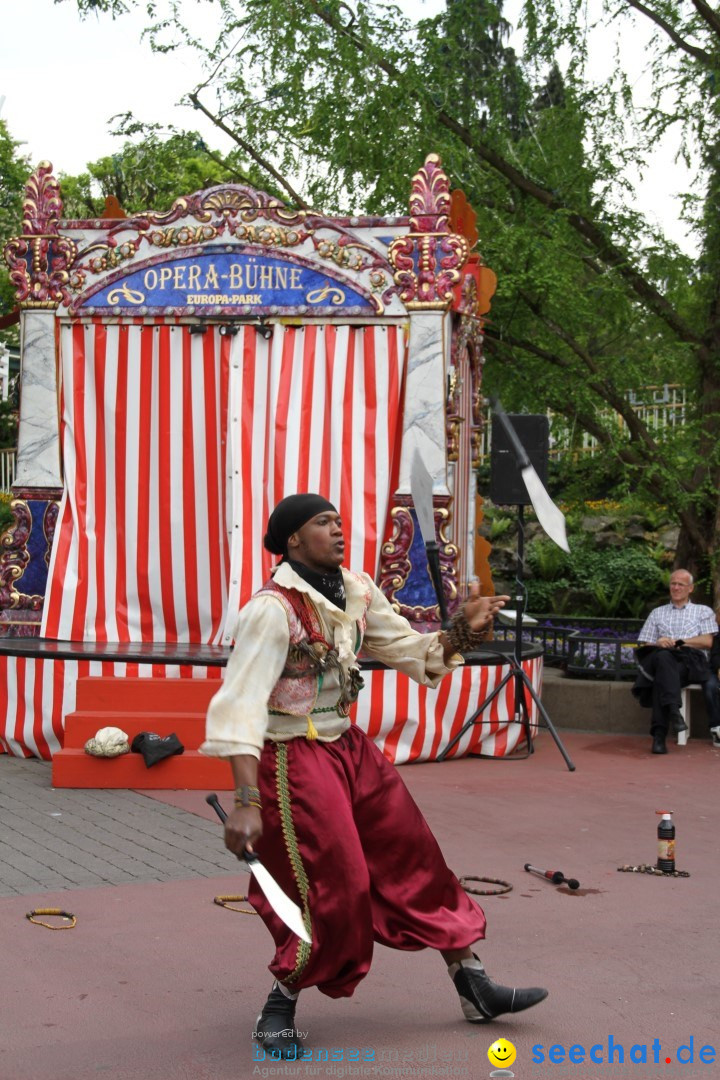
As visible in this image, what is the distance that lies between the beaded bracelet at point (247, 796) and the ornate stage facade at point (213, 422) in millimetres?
5727

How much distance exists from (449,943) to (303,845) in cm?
59

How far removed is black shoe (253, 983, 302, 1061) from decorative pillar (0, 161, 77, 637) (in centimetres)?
679

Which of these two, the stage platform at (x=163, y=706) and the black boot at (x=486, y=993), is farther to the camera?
the stage platform at (x=163, y=706)

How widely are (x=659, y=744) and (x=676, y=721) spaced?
0.37 meters

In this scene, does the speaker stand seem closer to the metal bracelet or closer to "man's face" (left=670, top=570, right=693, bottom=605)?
"man's face" (left=670, top=570, right=693, bottom=605)

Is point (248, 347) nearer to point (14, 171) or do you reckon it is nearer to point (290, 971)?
point (290, 971)

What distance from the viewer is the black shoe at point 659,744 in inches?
428

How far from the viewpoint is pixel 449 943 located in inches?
176

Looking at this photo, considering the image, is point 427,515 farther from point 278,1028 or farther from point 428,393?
point 428,393

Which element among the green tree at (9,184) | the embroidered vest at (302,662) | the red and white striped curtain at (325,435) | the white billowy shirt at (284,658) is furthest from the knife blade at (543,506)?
the green tree at (9,184)

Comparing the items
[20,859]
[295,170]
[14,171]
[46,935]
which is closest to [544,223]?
[295,170]

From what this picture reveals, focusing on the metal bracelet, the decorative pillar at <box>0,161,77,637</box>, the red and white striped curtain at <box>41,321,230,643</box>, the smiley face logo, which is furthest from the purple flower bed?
the smiley face logo

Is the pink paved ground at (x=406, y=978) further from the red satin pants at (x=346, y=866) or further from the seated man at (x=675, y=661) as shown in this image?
the seated man at (x=675, y=661)

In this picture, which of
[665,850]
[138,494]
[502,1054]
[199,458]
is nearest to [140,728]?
[138,494]
